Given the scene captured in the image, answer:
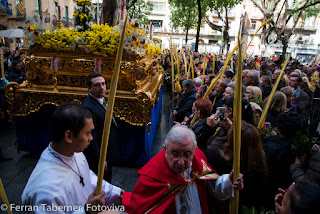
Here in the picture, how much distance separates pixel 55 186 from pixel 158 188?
768 mm

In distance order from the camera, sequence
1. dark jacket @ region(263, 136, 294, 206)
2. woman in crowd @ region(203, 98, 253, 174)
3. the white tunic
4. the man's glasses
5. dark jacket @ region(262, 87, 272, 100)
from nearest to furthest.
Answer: the white tunic → the man's glasses → woman in crowd @ region(203, 98, 253, 174) → dark jacket @ region(263, 136, 294, 206) → dark jacket @ region(262, 87, 272, 100)

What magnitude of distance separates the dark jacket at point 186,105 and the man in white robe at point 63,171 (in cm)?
310

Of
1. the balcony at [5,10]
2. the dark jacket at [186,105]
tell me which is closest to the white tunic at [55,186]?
the dark jacket at [186,105]

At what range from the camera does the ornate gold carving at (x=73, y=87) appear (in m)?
4.03

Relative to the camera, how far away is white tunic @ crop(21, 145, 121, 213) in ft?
4.30

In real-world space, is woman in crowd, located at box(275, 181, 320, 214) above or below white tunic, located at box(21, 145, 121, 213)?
above

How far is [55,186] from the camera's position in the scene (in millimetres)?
1371

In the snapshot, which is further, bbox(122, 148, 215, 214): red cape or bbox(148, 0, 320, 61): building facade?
bbox(148, 0, 320, 61): building facade

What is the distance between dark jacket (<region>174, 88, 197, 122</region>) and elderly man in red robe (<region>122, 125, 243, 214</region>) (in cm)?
266

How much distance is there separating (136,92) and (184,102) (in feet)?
3.98

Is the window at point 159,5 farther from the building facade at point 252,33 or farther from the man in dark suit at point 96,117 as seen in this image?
the man in dark suit at point 96,117

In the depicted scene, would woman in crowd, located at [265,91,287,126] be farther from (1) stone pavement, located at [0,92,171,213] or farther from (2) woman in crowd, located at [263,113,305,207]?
(1) stone pavement, located at [0,92,171,213]

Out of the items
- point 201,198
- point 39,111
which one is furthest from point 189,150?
point 39,111

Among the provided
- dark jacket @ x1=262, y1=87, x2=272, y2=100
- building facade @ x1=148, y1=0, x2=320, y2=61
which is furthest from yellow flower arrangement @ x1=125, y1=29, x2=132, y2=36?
building facade @ x1=148, y1=0, x2=320, y2=61
